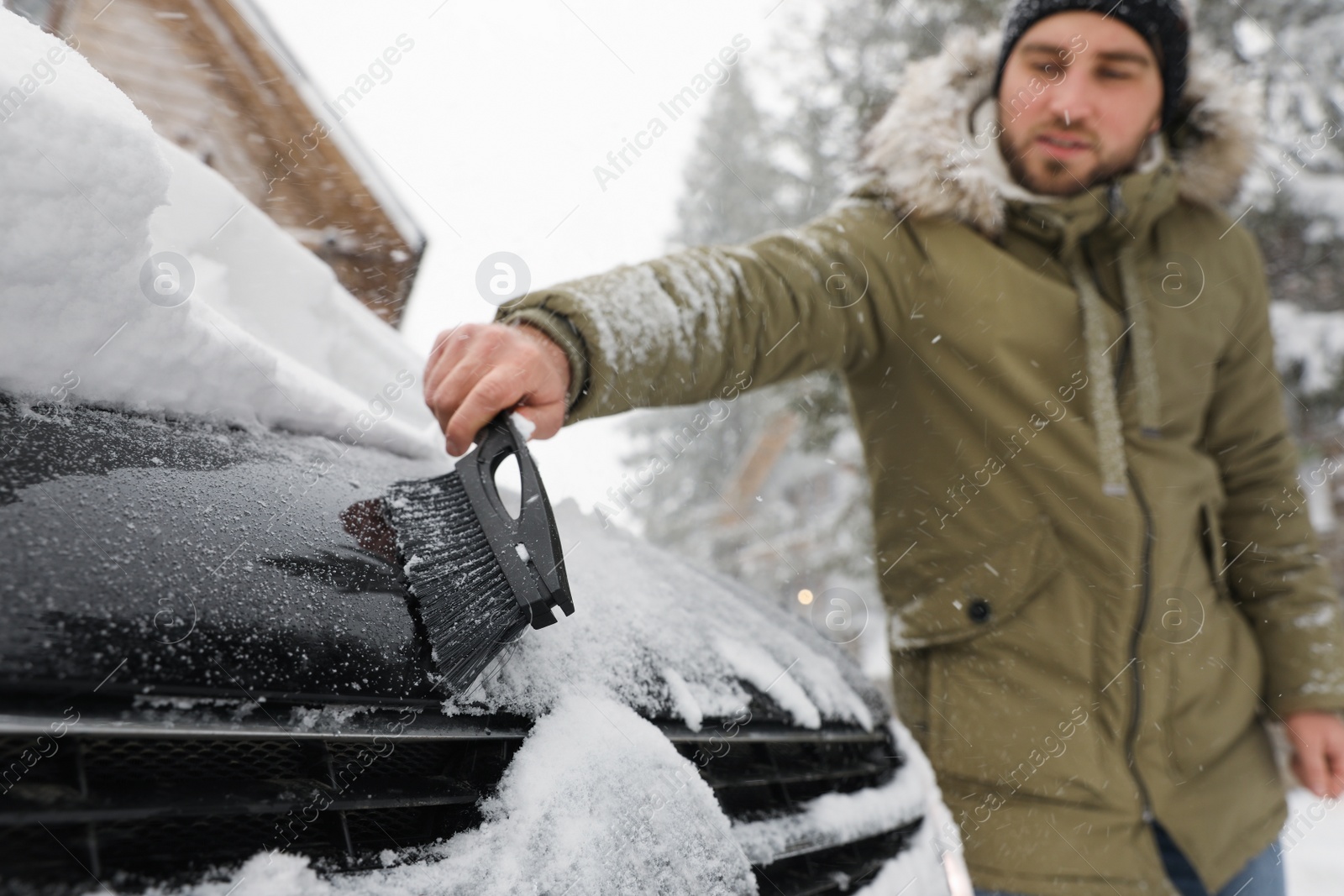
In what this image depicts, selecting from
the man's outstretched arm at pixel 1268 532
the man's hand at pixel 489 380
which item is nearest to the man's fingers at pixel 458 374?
the man's hand at pixel 489 380

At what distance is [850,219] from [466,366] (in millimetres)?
1283

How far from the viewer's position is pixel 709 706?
105cm

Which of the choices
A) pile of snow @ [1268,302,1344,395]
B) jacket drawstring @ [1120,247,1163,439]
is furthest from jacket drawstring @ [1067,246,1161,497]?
pile of snow @ [1268,302,1344,395]

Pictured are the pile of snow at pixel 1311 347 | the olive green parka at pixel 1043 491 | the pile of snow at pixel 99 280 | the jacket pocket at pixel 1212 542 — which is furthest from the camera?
the pile of snow at pixel 1311 347

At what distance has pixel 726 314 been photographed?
1.54 metres

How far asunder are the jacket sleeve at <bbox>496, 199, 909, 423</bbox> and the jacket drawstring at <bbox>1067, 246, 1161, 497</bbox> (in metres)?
0.49

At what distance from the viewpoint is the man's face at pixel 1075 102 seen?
2086 mm

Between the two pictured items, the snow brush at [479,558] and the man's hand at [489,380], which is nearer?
the snow brush at [479,558]

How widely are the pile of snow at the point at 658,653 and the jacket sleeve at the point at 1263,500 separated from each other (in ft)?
4.82

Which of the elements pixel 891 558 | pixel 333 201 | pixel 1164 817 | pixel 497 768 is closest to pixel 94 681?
pixel 497 768

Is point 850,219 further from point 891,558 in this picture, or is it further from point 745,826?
point 745,826

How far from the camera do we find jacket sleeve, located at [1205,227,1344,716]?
2307 millimetres

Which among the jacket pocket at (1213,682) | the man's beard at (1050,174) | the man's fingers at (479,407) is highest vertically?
the man's beard at (1050,174)

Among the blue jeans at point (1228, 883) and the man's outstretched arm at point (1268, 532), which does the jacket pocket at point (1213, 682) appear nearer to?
the man's outstretched arm at point (1268, 532)
